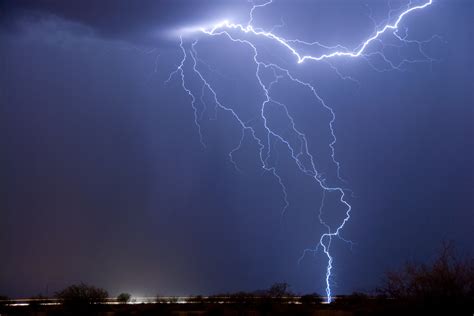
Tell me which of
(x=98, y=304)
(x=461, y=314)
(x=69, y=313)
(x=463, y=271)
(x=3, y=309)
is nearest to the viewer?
(x=461, y=314)

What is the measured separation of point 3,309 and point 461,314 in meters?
11.6

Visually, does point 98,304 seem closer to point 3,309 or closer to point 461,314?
point 3,309

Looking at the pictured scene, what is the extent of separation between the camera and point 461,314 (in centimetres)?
1088

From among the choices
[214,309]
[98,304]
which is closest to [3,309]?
[98,304]

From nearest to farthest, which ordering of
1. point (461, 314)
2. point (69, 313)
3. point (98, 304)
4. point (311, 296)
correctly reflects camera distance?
1. point (461, 314)
2. point (69, 313)
3. point (98, 304)
4. point (311, 296)

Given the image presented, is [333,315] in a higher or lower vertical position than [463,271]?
lower

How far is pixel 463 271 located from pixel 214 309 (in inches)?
230

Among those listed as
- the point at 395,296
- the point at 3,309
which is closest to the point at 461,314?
the point at 395,296


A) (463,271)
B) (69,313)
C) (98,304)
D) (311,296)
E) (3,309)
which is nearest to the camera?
(463,271)

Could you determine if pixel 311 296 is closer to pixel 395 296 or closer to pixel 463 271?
pixel 395 296

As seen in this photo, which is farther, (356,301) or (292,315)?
(356,301)

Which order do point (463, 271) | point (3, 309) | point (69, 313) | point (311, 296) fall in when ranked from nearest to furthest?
point (463, 271) → point (69, 313) → point (3, 309) → point (311, 296)

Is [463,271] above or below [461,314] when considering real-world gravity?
above

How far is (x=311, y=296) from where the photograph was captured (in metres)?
19.2
